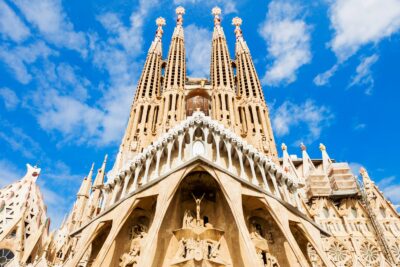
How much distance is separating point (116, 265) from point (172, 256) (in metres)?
2.66

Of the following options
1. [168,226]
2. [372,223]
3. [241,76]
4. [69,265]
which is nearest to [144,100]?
[241,76]

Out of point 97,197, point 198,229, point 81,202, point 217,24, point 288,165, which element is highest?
point 217,24

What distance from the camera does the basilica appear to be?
13.9 m

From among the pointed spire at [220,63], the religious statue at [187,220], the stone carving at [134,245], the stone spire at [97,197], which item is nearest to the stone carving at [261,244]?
the religious statue at [187,220]

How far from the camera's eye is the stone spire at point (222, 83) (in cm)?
2345

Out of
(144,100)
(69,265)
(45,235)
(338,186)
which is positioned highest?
(144,100)

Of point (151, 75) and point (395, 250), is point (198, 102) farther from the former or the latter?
point (395, 250)

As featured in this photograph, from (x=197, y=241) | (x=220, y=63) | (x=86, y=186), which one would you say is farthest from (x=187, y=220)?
(x=220, y=63)

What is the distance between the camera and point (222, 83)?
26.0 m

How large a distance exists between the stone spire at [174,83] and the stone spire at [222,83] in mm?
2727

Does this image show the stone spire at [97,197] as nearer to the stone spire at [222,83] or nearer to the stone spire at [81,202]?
the stone spire at [81,202]

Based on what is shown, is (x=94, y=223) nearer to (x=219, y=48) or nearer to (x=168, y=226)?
(x=168, y=226)

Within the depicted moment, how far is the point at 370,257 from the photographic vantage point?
1848 cm

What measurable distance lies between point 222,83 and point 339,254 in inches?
601
